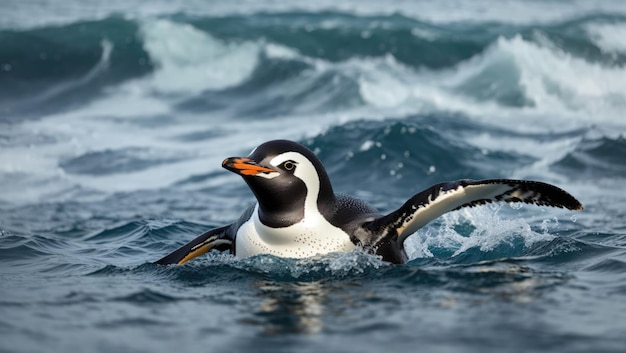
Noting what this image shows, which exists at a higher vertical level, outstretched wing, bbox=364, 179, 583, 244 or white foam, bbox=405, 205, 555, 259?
outstretched wing, bbox=364, 179, 583, 244

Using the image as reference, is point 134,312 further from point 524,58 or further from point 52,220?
point 524,58

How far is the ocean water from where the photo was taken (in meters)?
6.24

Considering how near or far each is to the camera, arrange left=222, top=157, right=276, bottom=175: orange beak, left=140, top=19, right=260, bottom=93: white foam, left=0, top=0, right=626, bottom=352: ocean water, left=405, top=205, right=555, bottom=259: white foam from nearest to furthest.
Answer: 1. left=0, top=0, right=626, bottom=352: ocean water
2. left=222, top=157, right=276, bottom=175: orange beak
3. left=405, top=205, right=555, bottom=259: white foam
4. left=140, top=19, right=260, bottom=93: white foam

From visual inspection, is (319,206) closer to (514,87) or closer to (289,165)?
(289,165)

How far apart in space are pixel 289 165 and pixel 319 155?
8.36 metres

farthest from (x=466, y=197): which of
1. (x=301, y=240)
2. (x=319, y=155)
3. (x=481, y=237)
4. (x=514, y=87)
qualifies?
(x=514, y=87)

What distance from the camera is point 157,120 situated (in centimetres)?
2116

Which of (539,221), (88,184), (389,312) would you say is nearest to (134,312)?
(389,312)

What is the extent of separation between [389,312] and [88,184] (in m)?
9.74

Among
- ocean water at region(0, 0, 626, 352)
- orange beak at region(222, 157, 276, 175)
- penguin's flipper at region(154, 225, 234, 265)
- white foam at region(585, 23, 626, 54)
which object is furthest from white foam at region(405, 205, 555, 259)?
white foam at region(585, 23, 626, 54)

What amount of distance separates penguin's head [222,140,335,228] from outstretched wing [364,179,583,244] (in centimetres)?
58

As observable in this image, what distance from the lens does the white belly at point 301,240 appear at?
7488 millimetres

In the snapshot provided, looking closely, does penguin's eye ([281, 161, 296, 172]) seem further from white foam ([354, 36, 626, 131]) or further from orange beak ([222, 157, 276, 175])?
white foam ([354, 36, 626, 131])

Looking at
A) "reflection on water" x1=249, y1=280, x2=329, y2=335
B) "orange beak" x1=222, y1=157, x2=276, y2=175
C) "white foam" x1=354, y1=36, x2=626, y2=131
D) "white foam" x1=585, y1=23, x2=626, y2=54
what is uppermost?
"white foam" x1=585, y1=23, x2=626, y2=54
